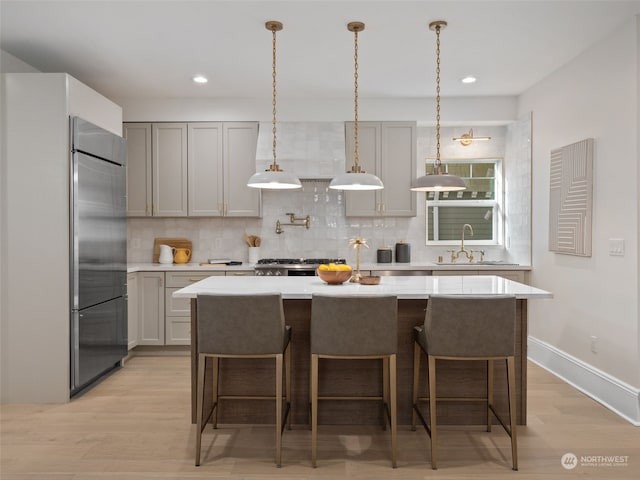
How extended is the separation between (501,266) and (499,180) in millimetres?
1333

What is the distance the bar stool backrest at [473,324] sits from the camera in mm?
2617

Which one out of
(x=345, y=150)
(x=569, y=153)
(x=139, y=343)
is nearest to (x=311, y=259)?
(x=345, y=150)

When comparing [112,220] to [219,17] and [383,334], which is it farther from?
[383,334]

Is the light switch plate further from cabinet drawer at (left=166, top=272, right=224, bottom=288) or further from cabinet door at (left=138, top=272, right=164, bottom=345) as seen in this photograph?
cabinet door at (left=138, top=272, right=164, bottom=345)

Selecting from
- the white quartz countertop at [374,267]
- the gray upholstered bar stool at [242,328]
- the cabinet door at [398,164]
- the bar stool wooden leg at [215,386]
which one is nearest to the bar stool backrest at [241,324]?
the gray upholstered bar stool at [242,328]

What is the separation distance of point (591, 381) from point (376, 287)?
2.03 metres

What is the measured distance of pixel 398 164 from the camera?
5.45m

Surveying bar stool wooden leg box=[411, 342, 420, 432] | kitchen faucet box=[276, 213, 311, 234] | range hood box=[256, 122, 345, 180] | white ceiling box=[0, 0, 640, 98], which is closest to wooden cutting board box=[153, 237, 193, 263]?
kitchen faucet box=[276, 213, 311, 234]

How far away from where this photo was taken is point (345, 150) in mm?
5422

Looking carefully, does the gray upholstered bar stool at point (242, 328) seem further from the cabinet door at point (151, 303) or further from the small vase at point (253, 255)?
the small vase at point (253, 255)

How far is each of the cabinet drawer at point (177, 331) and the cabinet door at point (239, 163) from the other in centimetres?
125

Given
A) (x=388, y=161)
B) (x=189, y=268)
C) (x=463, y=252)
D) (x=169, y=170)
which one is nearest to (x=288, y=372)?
(x=189, y=268)

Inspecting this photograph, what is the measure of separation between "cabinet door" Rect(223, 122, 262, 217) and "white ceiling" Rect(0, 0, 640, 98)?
47cm

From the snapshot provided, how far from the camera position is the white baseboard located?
10.9ft
